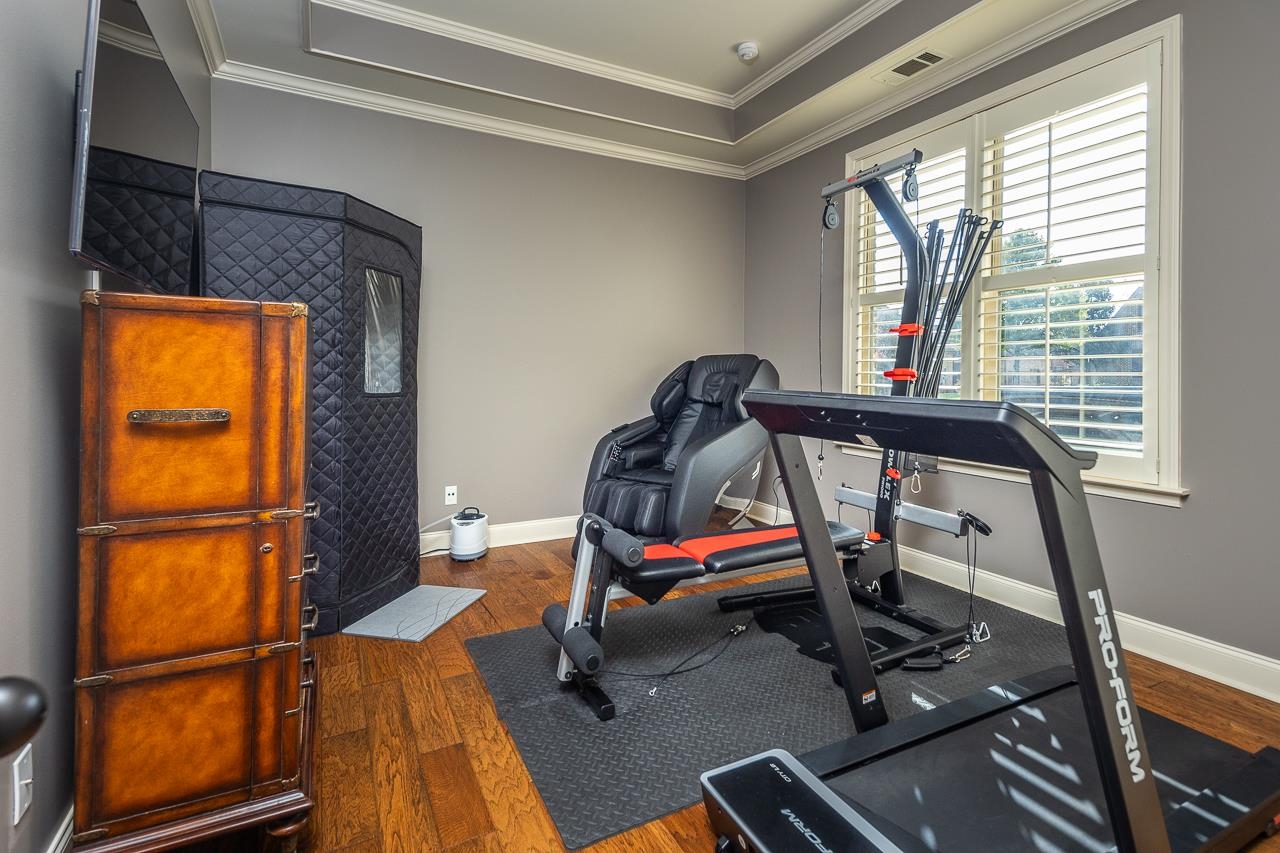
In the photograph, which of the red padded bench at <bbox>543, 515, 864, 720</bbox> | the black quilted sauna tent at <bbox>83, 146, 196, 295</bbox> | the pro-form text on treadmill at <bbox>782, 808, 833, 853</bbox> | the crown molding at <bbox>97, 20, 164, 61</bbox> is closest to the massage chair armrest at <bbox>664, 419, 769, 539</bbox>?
the red padded bench at <bbox>543, 515, 864, 720</bbox>

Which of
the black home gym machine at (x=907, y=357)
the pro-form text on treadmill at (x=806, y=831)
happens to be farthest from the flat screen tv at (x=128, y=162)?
the black home gym machine at (x=907, y=357)

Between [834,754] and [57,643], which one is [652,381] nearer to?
[834,754]

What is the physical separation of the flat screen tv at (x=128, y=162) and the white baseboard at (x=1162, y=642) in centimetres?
278

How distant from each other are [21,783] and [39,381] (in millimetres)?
752

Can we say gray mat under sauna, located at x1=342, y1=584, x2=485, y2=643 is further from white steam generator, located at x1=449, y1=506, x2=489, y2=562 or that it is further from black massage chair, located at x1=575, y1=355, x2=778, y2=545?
black massage chair, located at x1=575, y1=355, x2=778, y2=545

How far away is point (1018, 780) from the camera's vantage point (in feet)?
4.46

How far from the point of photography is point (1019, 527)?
8.92 feet

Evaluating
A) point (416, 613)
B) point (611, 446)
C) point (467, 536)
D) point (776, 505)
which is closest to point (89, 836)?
point (416, 613)

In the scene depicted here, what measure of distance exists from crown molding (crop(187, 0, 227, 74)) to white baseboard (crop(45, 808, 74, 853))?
9.69ft

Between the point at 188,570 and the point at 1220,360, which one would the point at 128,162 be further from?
the point at 1220,360

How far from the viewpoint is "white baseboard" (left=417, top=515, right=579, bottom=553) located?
3.55 m

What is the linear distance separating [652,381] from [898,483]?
79.9 inches

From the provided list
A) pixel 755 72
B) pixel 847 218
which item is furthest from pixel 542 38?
pixel 847 218

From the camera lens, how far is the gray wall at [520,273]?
3.25m
